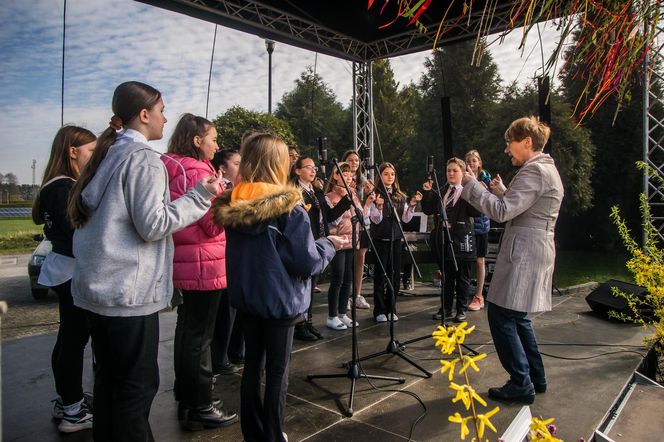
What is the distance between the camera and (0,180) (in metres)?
5.18

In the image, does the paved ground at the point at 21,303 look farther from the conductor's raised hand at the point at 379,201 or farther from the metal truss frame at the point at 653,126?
the metal truss frame at the point at 653,126

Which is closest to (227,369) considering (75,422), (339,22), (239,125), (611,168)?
(75,422)

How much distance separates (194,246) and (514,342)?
2101mm

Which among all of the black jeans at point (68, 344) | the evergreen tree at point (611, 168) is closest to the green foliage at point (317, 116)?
the evergreen tree at point (611, 168)

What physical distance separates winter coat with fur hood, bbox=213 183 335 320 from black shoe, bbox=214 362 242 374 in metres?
1.48

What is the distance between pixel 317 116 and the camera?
2597 centimetres

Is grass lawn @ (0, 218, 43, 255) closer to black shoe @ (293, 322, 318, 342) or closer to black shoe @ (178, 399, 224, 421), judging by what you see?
black shoe @ (293, 322, 318, 342)

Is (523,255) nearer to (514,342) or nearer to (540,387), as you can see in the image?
(514,342)

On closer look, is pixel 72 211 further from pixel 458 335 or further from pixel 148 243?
pixel 458 335

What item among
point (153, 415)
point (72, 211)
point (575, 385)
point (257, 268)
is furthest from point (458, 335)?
point (575, 385)

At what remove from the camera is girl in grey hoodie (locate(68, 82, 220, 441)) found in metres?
1.76

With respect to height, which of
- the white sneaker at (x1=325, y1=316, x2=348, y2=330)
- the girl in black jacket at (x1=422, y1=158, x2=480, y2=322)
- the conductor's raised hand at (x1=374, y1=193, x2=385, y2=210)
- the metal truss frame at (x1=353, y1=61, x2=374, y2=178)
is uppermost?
the metal truss frame at (x1=353, y1=61, x2=374, y2=178)

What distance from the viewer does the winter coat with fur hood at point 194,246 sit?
244 cm

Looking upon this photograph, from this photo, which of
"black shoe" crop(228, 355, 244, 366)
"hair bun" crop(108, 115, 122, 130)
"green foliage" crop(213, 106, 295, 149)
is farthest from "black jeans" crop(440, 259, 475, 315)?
"green foliage" crop(213, 106, 295, 149)
